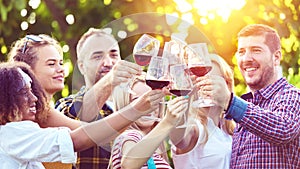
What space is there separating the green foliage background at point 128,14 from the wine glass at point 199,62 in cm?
261

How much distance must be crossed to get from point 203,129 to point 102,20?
8.69ft

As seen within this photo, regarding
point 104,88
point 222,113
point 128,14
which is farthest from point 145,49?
point 128,14

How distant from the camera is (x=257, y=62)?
386 centimetres

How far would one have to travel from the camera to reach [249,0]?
253 inches

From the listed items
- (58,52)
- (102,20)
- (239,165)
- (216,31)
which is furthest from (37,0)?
(239,165)

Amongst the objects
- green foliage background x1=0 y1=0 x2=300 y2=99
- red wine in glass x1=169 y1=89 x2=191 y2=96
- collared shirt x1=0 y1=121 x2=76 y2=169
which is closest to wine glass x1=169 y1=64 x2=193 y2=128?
red wine in glass x1=169 y1=89 x2=191 y2=96

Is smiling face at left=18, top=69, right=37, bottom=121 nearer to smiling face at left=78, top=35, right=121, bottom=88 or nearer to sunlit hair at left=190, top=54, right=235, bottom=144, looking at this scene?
smiling face at left=78, top=35, right=121, bottom=88

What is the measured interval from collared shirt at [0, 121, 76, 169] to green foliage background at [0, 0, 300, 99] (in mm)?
2857

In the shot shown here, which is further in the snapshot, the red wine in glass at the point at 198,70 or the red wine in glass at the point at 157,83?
the red wine in glass at the point at 198,70

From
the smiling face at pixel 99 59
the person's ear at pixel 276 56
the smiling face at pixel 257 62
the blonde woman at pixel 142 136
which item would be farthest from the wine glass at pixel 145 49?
the person's ear at pixel 276 56

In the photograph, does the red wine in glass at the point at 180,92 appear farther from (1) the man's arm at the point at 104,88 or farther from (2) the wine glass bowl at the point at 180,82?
(1) the man's arm at the point at 104,88

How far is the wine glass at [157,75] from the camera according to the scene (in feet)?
11.0

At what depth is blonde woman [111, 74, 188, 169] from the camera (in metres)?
3.41

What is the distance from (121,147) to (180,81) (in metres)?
0.37
